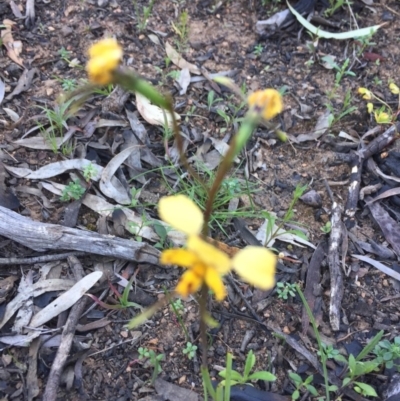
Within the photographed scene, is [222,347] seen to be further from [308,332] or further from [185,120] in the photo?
[185,120]

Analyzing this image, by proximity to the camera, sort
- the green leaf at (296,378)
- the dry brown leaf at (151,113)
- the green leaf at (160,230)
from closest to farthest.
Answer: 1. the green leaf at (296,378)
2. the green leaf at (160,230)
3. the dry brown leaf at (151,113)

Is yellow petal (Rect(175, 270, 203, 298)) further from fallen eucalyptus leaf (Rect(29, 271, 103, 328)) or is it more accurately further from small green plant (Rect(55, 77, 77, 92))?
small green plant (Rect(55, 77, 77, 92))

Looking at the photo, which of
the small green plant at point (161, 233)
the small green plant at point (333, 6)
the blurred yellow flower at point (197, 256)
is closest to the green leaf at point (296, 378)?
the small green plant at point (161, 233)

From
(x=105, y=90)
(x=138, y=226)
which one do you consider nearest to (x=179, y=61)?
(x=105, y=90)

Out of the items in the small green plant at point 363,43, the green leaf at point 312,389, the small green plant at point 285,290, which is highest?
the small green plant at point 363,43

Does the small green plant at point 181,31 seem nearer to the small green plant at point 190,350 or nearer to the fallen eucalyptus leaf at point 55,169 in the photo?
the fallen eucalyptus leaf at point 55,169

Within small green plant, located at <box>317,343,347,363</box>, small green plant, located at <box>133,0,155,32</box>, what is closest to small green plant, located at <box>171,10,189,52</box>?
small green plant, located at <box>133,0,155,32</box>

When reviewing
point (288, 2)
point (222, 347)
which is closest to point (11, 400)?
point (222, 347)

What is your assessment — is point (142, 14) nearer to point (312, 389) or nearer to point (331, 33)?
point (331, 33)
